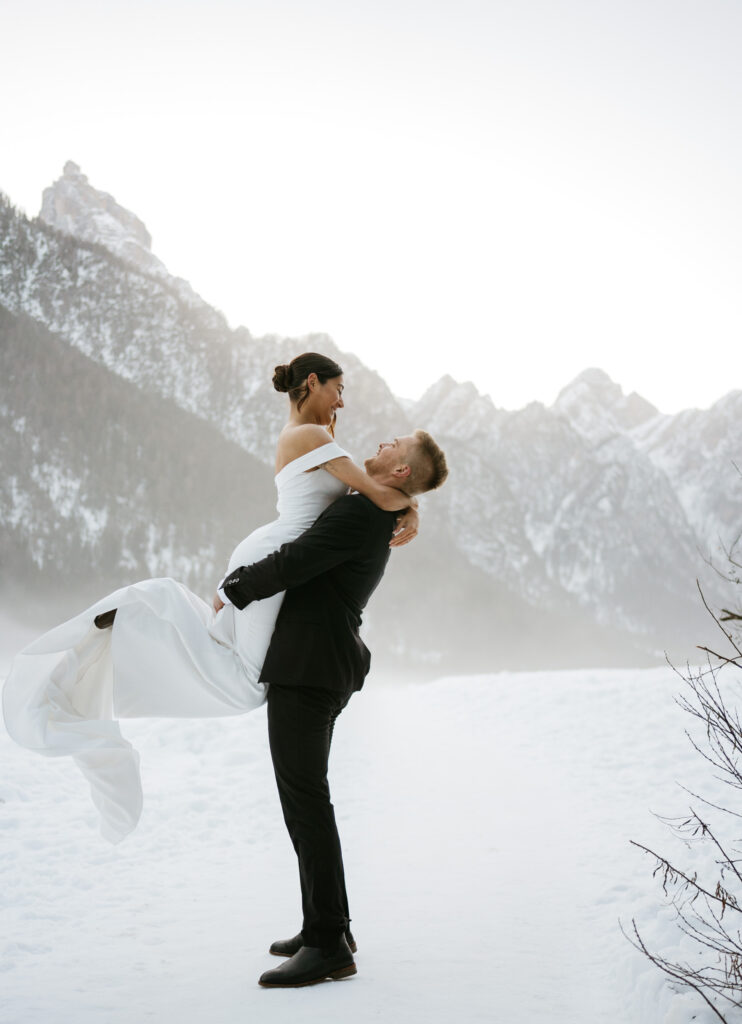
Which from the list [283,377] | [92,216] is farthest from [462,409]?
[283,377]

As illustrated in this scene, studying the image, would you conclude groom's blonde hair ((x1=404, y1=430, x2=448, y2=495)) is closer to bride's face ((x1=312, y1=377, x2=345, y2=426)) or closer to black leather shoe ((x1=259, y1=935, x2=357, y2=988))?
bride's face ((x1=312, y1=377, x2=345, y2=426))

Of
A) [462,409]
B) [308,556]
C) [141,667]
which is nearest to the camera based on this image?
[308,556]

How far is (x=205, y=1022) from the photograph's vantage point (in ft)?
8.23

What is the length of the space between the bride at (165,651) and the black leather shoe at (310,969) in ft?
2.42

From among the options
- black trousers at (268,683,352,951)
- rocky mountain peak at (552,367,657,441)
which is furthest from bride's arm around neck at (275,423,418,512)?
rocky mountain peak at (552,367,657,441)

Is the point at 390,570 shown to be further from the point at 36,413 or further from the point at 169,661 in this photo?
the point at 169,661

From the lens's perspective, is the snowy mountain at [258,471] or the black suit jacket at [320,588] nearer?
the black suit jacket at [320,588]

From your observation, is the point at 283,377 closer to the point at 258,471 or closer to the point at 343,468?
the point at 343,468

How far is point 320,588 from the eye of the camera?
2.91m

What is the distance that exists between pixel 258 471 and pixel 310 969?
264 feet

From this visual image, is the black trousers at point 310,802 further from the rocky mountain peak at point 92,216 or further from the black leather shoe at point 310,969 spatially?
the rocky mountain peak at point 92,216

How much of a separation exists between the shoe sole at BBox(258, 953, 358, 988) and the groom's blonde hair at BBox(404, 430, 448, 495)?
5.58ft

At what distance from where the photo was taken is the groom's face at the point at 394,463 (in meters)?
2.95

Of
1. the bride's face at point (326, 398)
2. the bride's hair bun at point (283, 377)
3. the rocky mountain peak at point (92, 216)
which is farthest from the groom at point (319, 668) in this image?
the rocky mountain peak at point (92, 216)
